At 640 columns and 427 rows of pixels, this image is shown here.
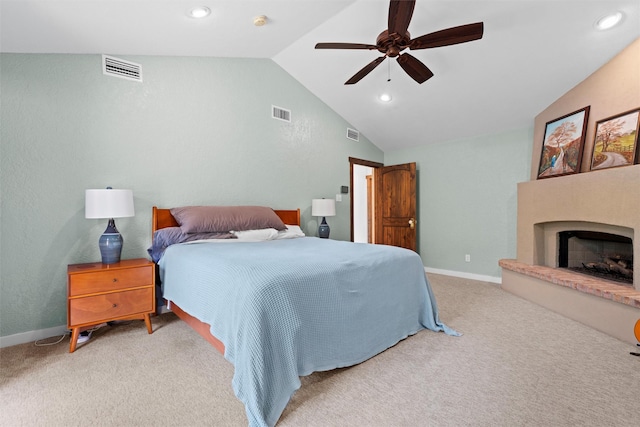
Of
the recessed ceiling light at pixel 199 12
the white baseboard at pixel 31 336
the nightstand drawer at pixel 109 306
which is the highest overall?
the recessed ceiling light at pixel 199 12

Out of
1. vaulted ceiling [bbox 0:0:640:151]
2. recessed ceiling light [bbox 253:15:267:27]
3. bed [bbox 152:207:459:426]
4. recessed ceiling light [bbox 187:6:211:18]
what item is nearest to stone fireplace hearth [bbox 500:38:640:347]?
vaulted ceiling [bbox 0:0:640:151]

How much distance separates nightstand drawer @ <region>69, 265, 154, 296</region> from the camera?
2.25 meters

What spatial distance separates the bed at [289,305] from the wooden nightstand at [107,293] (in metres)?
0.16

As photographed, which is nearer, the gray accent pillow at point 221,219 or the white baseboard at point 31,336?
the white baseboard at point 31,336

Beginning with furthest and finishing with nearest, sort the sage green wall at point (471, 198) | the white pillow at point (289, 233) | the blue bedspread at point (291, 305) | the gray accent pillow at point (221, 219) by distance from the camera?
the sage green wall at point (471, 198)
the white pillow at point (289, 233)
the gray accent pillow at point (221, 219)
the blue bedspread at point (291, 305)

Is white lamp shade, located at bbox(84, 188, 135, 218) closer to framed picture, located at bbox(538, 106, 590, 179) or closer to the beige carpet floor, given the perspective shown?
the beige carpet floor

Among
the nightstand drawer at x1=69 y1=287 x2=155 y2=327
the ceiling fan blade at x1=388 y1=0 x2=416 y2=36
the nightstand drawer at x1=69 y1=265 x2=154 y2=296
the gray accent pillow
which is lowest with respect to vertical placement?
the nightstand drawer at x1=69 y1=287 x2=155 y2=327

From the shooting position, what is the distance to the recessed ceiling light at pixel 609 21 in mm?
2514

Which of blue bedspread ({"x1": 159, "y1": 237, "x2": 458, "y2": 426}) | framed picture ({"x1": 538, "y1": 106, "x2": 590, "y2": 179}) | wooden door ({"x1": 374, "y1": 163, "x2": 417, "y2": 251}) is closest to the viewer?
blue bedspread ({"x1": 159, "y1": 237, "x2": 458, "y2": 426})

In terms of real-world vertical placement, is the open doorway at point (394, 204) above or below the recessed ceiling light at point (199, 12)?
below

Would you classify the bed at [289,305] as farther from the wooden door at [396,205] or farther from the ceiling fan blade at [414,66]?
the wooden door at [396,205]

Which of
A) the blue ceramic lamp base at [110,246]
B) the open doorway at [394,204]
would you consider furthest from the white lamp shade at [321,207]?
the blue ceramic lamp base at [110,246]

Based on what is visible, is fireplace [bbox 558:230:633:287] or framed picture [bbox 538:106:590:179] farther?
framed picture [bbox 538:106:590:179]

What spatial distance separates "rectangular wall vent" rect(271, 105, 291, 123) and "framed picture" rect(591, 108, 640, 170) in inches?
135
